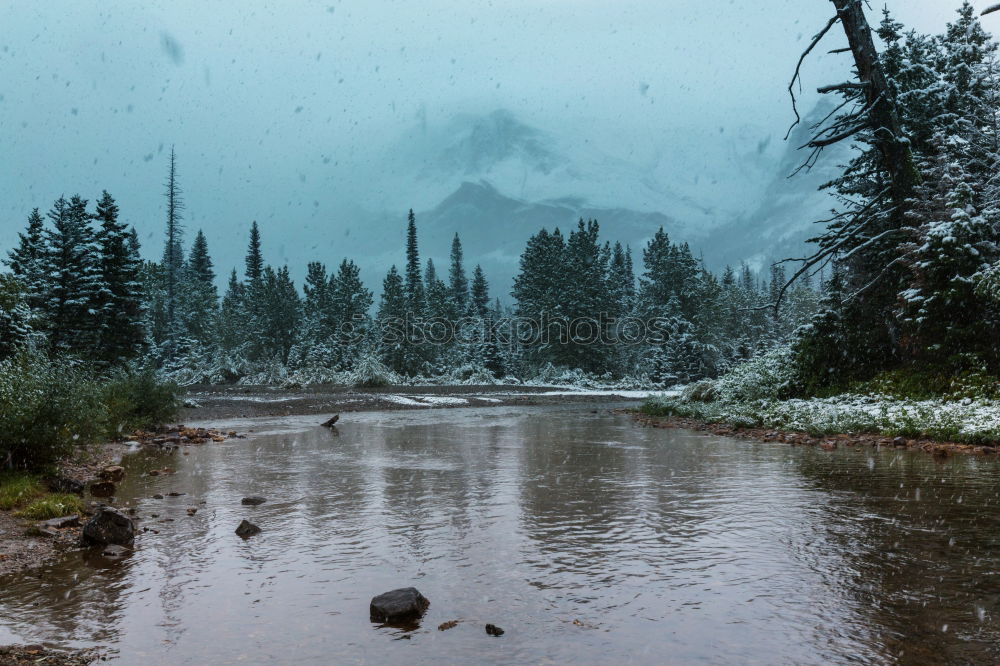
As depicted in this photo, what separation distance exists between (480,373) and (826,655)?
56.9m

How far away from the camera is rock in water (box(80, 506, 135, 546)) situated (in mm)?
7887

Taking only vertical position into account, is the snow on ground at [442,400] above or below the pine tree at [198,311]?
below

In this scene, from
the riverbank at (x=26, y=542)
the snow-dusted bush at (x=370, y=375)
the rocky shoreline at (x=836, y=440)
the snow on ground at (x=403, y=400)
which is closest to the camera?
the riverbank at (x=26, y=542)

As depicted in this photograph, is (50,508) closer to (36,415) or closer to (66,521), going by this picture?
(66,521)

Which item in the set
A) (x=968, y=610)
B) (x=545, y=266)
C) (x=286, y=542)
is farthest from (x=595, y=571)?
(x=545, y=266)

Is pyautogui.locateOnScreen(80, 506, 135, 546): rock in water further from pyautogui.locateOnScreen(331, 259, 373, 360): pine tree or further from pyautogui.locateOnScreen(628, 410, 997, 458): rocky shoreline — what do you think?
pyautogui.locateOnScreen(331, 259, 373, 360): pine tree

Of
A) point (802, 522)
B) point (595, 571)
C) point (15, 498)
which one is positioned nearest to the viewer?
point (595, 571)

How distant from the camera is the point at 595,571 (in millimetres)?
6645

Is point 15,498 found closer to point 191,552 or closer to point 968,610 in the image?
point 191,552

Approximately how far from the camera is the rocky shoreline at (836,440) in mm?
14023

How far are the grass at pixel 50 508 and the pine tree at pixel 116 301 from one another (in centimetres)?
2520

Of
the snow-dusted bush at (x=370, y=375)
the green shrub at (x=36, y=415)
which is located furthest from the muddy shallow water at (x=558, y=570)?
the snow-dusted bush at (x=370, y=375)

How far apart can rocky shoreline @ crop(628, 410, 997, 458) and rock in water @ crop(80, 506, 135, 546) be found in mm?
14095

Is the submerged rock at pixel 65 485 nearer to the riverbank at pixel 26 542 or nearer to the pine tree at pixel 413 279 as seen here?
the riverbank at pixel 26 542
